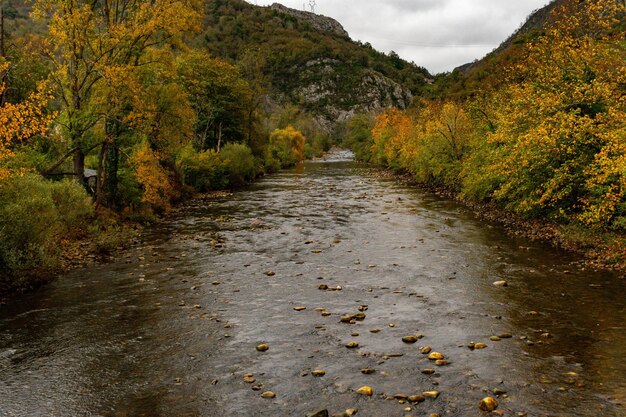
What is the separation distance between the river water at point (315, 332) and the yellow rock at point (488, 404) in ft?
0.52

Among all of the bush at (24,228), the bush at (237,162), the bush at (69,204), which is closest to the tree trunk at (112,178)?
the bush at (69,204)

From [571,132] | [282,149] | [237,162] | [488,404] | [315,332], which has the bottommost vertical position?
[315,332]

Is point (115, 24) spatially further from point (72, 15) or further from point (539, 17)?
point (539, 17)

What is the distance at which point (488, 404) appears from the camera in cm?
823

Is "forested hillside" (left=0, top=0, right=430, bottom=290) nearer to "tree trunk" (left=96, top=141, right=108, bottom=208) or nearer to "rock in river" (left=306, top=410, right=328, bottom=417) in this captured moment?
"tree trunk" (left=96, top=141, right=108, bottom=208)

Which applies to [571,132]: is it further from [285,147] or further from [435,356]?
[285,147]

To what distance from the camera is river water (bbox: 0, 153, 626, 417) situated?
28.9 ft

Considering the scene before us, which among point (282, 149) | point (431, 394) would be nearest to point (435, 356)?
point (431, 394)

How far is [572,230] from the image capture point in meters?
21.2

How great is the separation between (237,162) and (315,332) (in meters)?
40.7

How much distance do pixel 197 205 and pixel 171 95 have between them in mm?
9398

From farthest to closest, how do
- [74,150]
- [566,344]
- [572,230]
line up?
1. [74,150]
2. [572,230]
3. [566,344]

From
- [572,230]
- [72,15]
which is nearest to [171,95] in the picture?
[72,15]

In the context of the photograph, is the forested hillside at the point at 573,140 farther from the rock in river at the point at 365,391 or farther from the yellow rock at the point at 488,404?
the rock in river at the point at 365,391
